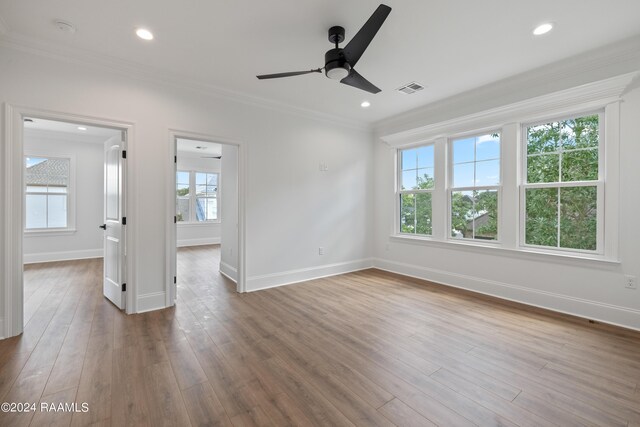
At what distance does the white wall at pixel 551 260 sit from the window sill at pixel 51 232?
23.1 feet

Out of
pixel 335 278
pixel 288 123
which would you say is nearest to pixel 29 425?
pixel 335 278

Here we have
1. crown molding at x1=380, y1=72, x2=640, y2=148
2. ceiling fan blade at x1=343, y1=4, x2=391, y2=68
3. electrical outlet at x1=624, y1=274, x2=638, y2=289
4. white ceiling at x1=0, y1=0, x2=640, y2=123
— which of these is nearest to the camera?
ceiling fan blade at x1=343, y1=4, x2=391, y2=68

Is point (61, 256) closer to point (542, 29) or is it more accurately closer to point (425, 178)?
point (425, 178)

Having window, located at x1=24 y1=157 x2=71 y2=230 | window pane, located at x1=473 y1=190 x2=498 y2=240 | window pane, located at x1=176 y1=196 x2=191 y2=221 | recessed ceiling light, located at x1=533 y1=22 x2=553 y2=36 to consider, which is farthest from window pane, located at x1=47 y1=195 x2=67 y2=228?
recessed ceiling light, located at x1=533 y1=22 x2=553 y2=36

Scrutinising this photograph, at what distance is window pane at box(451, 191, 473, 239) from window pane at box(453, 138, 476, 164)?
504 millimetres

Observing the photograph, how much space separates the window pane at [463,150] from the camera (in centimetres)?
428

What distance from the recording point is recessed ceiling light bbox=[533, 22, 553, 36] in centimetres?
254

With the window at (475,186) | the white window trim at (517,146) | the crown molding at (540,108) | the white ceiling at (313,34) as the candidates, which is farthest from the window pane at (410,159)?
the white ceiling at (313,34)

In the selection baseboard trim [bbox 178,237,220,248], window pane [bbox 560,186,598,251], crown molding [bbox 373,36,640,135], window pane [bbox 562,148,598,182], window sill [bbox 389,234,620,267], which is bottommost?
baseboard trim [bbox 178,237,220,248]

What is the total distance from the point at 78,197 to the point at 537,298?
8.78 m

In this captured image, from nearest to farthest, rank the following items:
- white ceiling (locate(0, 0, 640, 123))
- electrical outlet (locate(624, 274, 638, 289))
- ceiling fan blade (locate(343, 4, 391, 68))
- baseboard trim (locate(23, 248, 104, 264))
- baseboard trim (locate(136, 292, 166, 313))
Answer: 1. ceiling fan blade (locate(343, 4, 391, 68))
2. white ceiling (locate(0, 0, 640, 123))
3. electrical outlet (locate(624, 274, 638, 289))
4. baseboard trim (locate(136, 292, 166, 313))
5. baseboard trim (locate(23, 248, 104, 264))

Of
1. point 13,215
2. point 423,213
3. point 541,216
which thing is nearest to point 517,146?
point 541,216

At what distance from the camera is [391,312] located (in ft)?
11.0

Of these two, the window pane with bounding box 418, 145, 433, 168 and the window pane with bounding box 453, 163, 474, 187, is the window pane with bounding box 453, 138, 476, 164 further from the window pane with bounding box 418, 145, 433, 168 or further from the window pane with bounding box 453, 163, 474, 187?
the window pane with bounding box 418, 145, 433, 168
